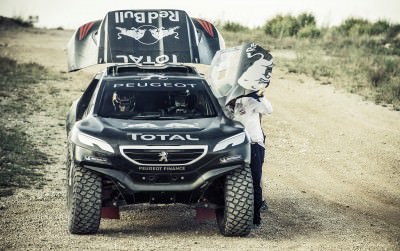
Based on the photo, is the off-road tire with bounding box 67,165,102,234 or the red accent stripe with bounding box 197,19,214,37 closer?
the off-road tire with bounding box 67,165,102,234

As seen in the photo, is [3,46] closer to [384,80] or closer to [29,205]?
[384,80]

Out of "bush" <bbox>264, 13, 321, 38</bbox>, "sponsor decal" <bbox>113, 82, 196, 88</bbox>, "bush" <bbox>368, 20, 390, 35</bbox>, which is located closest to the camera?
"sponsor decal" <bbox>113, 82, 196, 88</bbox>

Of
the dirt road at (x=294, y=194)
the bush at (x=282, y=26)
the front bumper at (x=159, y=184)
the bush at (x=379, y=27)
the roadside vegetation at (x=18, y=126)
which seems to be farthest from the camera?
the bush at (x=282, y=26)

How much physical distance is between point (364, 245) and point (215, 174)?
1.79 meters

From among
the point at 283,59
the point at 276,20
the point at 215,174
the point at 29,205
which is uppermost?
the point at 215,174

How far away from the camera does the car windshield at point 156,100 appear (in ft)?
33.8

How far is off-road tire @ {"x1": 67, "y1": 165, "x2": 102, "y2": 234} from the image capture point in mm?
9273

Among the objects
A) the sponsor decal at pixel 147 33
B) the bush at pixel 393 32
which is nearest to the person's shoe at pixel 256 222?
the sponsor decal at pixel 147 33

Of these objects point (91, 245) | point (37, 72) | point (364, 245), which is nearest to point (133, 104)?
point (91, 245)

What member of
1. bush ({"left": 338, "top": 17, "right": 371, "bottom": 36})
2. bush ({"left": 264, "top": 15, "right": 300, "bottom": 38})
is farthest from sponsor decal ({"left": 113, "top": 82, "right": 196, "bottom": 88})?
bush ({"left": 264, "top": 15, "right": 300, "bottom": 38})

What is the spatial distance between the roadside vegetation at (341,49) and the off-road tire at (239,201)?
42.1ft

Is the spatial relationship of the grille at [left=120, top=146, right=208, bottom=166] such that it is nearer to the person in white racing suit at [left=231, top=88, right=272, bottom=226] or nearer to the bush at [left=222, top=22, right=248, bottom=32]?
the person in white racing suit at [left=231, top=88, right=272, bottom=226]

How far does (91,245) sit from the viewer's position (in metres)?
9.08

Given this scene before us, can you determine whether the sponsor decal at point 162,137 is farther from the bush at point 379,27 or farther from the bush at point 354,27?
the bush at point 379,27
